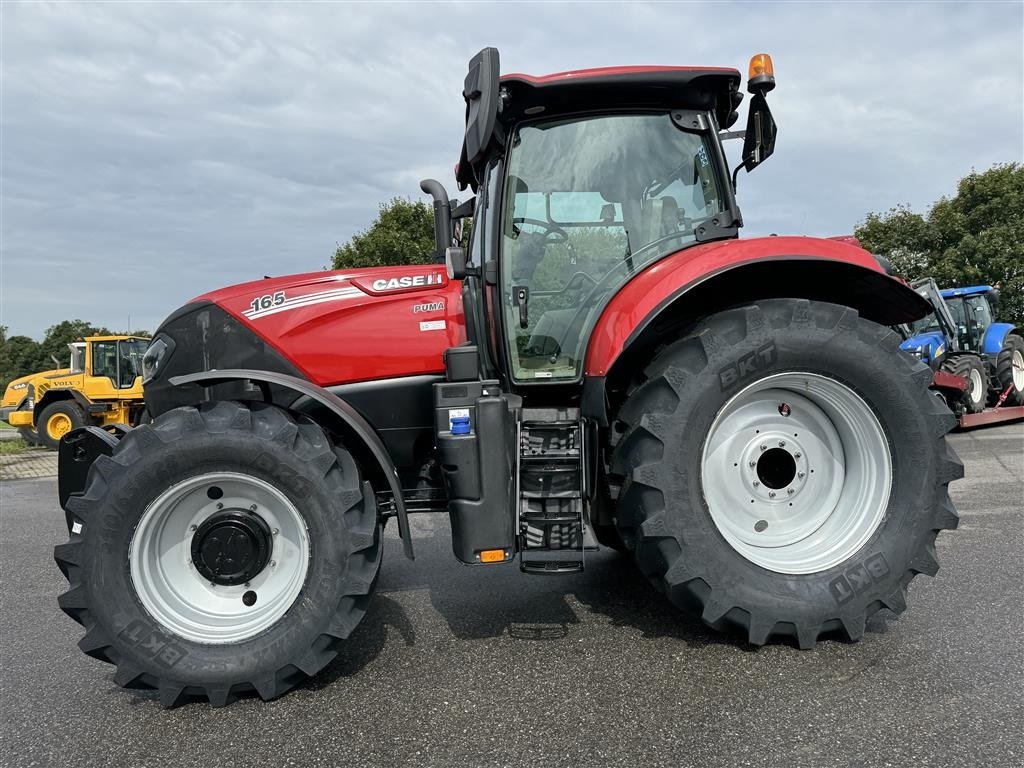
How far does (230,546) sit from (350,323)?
40.5 inches

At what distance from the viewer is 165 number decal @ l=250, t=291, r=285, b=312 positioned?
3.03m

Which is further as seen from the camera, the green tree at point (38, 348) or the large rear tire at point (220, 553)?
the green tree at point (38, 348)

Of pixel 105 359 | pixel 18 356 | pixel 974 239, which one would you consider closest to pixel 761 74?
pixel 105 359

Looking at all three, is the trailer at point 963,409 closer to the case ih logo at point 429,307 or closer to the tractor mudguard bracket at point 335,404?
the case ih logo at point 429,307

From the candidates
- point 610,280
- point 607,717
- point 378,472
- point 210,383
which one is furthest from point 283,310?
point 607,717

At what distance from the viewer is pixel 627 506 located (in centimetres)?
270

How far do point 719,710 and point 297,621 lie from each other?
4.89ft

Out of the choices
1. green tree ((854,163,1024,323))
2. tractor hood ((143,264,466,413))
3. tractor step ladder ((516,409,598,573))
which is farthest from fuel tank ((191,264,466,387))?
green tree ((854,163,1024,323))

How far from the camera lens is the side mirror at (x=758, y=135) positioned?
303 centimetres

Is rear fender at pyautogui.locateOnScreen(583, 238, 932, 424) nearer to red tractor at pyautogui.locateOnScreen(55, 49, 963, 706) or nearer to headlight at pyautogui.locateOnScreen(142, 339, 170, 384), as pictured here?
red tractor at pyautogui.locateOnScreen(55, 49, 963, 706)

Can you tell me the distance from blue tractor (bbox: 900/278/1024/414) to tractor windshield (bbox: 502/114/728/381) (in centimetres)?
908

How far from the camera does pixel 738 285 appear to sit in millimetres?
2908

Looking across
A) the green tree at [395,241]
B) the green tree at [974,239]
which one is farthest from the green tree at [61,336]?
the green tree at [974,239]

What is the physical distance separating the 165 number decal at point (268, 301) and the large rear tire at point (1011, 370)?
13.2 meters
